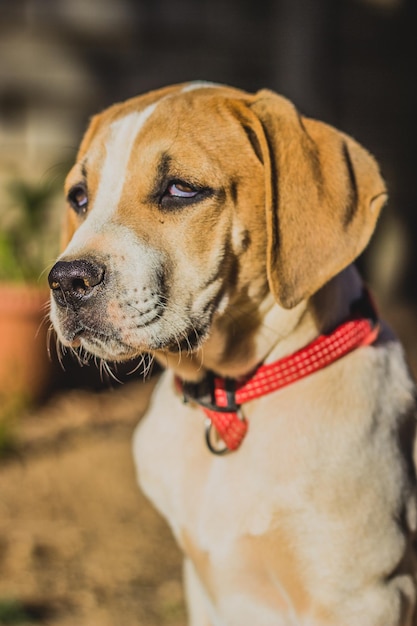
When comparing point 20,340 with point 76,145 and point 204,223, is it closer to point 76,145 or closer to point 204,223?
point 76,145

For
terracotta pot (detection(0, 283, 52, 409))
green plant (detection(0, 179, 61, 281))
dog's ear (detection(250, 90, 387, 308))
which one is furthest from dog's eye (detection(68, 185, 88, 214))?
green plant (detection(0, 179, 61, 281))

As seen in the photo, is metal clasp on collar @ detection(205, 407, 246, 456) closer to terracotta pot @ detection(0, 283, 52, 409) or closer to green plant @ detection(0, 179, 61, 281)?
terracotta pot @ detection(0, 283, 52, 409)

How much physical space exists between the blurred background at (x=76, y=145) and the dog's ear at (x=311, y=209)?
6.17ft

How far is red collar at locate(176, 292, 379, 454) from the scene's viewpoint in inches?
103

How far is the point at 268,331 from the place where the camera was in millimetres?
2682

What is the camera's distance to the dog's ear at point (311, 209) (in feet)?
8.23

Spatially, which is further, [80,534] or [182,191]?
[80,534]

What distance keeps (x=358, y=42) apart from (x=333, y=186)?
608cm

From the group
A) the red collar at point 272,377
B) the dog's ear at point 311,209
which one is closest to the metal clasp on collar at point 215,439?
the red collar at point 272,377

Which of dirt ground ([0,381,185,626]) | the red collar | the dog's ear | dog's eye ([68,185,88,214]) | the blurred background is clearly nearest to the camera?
the dog's ear

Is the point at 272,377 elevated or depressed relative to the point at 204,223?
depressed

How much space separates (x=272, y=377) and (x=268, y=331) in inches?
5.8

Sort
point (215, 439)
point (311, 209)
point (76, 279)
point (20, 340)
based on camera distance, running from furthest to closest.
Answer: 1. point (20, 340)
2. point (215, 439)
3. point (311, 209)
4. point (76, 279)

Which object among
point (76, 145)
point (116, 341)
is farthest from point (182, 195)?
point (76, 145)
